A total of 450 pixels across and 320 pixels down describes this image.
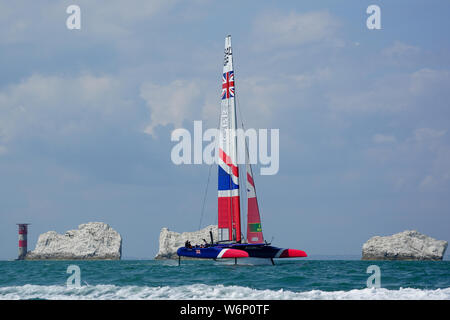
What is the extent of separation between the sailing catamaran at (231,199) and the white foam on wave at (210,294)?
18.0 meters

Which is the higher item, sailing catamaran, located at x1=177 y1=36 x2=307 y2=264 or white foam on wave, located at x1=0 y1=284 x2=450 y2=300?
sailing catamaran, located at x1=177 y1=36 x2=307 y2=264

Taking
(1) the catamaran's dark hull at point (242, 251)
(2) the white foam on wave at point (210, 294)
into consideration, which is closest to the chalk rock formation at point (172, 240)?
(1) the catamaran's dark hull at point (242, 251)

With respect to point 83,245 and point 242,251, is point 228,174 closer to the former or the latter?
point 242,251

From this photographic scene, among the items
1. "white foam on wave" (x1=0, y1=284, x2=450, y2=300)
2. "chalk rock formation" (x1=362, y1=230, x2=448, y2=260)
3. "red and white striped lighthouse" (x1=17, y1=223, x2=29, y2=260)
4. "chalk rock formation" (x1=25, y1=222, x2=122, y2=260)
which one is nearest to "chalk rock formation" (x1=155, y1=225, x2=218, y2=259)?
"chalk rock formation" (x1=25, y1=222, x2=122, y2=260)

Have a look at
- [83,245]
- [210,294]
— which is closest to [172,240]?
[83,245]

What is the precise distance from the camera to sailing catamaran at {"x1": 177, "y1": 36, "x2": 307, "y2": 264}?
134ft

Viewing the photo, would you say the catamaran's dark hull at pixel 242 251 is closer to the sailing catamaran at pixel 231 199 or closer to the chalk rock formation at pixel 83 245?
the sailing catamaran at pixel 231 199

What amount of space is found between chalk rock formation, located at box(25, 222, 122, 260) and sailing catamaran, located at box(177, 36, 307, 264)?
9764 cm

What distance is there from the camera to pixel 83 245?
138875 millimetres

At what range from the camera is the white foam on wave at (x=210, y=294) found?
1966cm

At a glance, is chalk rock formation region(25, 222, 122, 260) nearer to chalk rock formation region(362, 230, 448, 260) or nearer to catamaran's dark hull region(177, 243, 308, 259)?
chalk rock formation region(362, 230, 448, 260)
